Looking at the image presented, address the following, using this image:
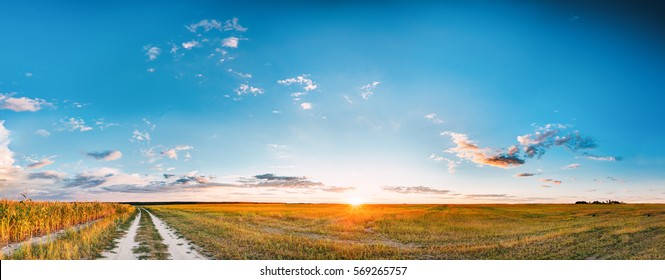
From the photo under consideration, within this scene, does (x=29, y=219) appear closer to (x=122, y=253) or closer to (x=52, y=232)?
(x=52, y=232)

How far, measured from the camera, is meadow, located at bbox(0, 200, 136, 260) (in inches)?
524

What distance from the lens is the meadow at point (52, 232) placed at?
43.7 feet

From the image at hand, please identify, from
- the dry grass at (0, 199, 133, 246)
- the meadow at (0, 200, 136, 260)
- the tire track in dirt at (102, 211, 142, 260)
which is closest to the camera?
the tire track in dirt at (102, 211, 142, 260)

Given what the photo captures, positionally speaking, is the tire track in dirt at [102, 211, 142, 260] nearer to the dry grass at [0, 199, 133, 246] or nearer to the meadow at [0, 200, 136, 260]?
the meadow at [0, 200, 136, 260]

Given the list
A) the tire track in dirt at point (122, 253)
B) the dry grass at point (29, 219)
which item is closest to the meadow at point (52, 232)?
the dry grass at point (29, 219)

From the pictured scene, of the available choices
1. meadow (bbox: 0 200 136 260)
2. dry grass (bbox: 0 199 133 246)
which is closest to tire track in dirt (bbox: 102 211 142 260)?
meadow (bbox: 0 200 136 260)

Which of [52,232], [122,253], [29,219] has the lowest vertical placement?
[52,232]

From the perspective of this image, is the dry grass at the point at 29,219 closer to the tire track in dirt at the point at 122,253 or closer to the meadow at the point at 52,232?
the meadow at the point at 52,232

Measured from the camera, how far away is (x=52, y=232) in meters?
23.9

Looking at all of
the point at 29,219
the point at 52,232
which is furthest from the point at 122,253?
the point at 52,232
